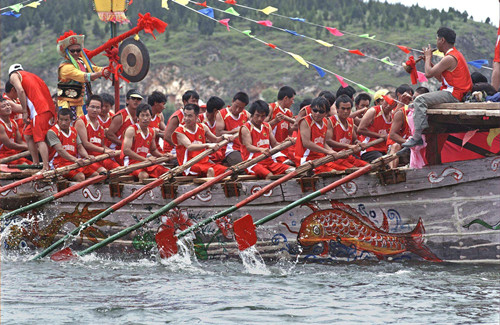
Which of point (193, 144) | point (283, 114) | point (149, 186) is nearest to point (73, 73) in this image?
point (193, 144)

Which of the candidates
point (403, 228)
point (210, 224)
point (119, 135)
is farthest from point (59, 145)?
point (403, 228)

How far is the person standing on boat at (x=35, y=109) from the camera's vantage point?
12531mm

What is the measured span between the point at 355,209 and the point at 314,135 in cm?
135

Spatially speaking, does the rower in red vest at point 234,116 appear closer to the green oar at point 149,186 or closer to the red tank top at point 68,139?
the green oar at point 149,186

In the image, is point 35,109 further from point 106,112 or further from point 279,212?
point 279,212

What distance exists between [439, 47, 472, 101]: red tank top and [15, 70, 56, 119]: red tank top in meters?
5.69

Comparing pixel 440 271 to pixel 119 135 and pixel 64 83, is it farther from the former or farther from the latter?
pixel 64 83

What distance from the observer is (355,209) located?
1025cm

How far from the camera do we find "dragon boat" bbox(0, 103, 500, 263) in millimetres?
9477

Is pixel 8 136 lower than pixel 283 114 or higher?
lower

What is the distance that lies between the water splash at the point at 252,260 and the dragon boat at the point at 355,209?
12 centimetres

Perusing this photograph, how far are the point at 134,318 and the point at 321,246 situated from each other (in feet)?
9.45

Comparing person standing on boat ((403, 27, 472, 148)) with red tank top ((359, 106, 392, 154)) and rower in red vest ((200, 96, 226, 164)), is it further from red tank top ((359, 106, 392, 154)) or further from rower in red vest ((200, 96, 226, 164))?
rower in red vest ((200, 96, 226, 164))

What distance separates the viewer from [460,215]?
957 cm
